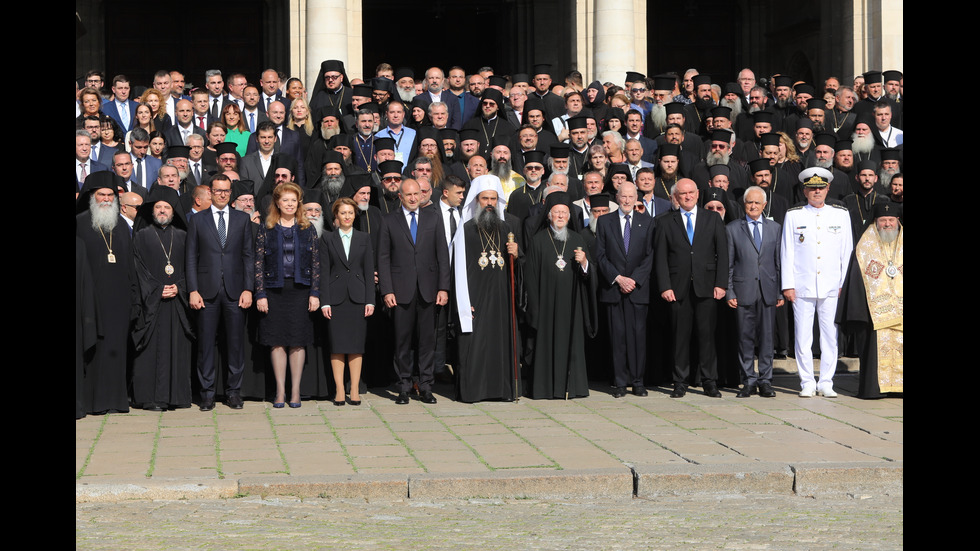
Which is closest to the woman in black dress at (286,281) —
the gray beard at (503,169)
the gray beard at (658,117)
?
the gray beard at (503,169)

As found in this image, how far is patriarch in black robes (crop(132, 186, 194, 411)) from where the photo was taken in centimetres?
1040

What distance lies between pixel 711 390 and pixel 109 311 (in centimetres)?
514

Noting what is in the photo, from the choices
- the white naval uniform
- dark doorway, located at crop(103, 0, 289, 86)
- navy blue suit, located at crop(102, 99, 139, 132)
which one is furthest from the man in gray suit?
dark doorway, located at crop(103, 0, 289, 86)

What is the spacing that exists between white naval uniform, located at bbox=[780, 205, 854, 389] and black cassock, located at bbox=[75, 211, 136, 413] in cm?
564

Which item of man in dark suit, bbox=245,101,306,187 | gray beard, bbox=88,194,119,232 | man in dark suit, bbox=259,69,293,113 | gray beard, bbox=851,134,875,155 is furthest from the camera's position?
man in dark suit, bbox=259,69,293,113

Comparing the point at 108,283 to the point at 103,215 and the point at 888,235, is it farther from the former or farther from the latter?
the point at 888,235

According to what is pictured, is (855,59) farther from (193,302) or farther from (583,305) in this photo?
(193,302)

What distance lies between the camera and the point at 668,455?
26.9 feet

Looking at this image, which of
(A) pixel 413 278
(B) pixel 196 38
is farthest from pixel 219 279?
(B) pixel 196 38

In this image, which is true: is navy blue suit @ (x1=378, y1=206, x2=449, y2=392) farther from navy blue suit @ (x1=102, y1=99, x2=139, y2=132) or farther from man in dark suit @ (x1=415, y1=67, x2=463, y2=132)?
navy blue suit @ (x1=102, y1=99, x2=139, y2=132)

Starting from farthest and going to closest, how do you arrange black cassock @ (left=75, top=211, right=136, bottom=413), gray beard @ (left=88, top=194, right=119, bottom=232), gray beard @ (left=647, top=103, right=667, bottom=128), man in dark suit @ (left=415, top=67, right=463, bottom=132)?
man in dark suit @ (left=415, top=67, right=463, bottom=132) < gray beard @ (left=647, top=103, right=667, bottom=128) < gray beard @ (left=88, top=194, right=119, bottom=232) < black cassock @ (left=75, top=211, right=136, bottom=413)

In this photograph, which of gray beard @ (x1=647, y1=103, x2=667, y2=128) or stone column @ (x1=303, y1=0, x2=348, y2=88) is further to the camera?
stone column @ (x1=303, y1=0, x2=348, y2=88)

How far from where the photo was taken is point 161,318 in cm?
1047

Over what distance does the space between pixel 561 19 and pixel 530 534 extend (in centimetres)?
1863
